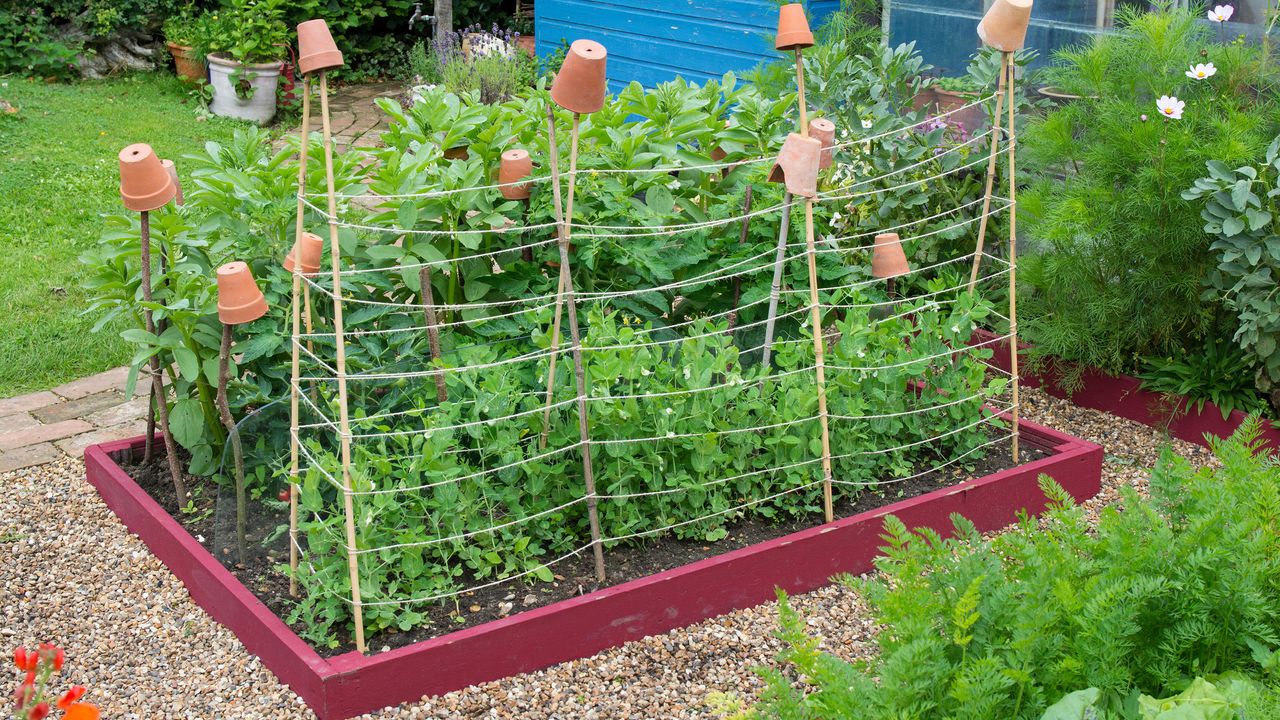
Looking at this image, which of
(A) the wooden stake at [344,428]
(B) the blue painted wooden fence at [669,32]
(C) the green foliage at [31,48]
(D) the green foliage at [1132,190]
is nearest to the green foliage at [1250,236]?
(D) the green foliage at [1132,190]

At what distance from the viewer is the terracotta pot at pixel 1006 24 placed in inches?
128

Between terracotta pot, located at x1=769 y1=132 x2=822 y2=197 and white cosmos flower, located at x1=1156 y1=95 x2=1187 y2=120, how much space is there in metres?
1.38

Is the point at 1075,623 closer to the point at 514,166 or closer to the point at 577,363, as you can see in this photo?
the point at 577,363

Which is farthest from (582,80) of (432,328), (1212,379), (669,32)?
(669,32)

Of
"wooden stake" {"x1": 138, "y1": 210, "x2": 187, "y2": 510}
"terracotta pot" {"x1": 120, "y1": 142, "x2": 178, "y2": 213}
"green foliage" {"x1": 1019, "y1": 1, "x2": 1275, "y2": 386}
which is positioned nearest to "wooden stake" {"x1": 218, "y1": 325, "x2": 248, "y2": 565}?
"wooden stake" {"x1": 138, "y1": 210, "x2": 187, "y2": 510}

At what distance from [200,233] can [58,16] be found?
702 cm

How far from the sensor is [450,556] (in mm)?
2951

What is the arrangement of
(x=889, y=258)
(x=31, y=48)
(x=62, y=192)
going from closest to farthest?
(x=889, y=258) → (x=62, y=192) → (x=31, y=48)

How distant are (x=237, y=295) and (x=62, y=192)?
4211mm

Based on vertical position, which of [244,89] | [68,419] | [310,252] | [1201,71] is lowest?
[68,419]

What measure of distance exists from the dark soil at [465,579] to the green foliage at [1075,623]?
100cm

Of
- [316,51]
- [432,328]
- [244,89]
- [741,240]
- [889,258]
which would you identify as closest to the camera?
[316,51]

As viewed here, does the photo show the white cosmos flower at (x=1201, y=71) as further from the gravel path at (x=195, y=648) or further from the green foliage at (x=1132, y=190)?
the gravel path at (x=195, y=648)

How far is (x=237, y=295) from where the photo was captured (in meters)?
2.73
